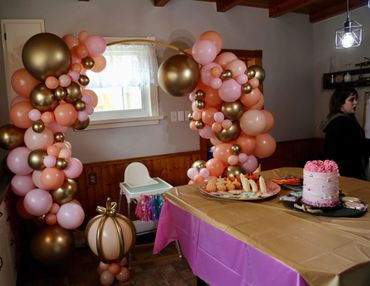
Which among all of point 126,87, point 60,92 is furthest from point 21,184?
point 126,87

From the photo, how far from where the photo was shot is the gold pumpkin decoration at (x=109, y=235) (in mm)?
2168

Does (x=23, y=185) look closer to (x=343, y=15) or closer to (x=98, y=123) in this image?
(x=98, y=123)

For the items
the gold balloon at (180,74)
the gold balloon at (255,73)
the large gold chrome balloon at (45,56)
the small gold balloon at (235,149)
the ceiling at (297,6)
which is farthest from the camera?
the ceiling at (297,6)

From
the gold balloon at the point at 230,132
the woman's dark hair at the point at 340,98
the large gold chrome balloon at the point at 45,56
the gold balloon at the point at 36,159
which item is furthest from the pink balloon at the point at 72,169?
the woman's dark hair at the point at 340,98

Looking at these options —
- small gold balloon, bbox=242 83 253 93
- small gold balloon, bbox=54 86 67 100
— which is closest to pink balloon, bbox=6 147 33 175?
small gold balloon, bbox=54 86 67 100

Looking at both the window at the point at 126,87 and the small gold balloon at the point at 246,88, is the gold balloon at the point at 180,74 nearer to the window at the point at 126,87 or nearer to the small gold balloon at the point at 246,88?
the small gold balloon at the point at 246,88

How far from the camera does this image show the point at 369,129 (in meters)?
3.70

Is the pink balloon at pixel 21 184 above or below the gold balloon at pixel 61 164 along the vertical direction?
below

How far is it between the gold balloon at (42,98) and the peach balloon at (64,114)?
0.22ft

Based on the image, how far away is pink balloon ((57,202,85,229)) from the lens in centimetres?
229

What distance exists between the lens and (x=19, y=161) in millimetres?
2219

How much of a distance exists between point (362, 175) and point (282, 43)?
2185 millimetres

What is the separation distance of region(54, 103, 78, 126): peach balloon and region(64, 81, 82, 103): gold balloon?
5 centimetres

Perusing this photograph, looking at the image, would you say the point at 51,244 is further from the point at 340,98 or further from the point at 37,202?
the point at 340,98
